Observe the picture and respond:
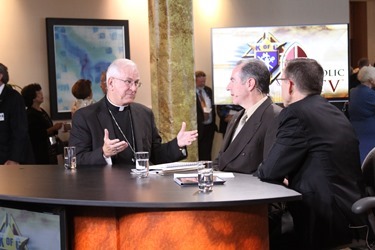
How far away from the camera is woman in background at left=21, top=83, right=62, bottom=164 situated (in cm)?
764

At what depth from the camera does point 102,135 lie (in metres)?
4.57

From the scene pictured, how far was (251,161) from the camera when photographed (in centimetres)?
429

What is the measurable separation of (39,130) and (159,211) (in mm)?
4696

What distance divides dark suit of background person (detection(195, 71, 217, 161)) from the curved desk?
622cm

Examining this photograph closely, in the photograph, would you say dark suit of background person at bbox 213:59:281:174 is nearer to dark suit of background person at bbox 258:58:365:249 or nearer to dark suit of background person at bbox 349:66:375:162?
dark suit of background person at bbox 258:58:365:249

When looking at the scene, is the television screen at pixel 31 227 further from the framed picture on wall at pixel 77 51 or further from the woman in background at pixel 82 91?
the framed picture on wall at pixel 77 51

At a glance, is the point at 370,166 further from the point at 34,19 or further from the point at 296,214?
the point at 34,19

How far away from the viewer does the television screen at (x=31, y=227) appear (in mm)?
3451

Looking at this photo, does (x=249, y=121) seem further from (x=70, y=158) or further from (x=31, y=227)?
(x=31, y=227)

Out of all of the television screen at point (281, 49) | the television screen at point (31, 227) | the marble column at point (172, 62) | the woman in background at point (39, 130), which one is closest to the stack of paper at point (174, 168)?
the television screen at point (31, 227)

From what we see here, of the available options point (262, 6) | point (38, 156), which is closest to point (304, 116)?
point (38, 156)

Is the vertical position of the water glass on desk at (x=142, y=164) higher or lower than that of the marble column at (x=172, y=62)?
lower

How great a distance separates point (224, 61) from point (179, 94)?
7.13 ft

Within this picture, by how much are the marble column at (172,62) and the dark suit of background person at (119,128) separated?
2482 mm
